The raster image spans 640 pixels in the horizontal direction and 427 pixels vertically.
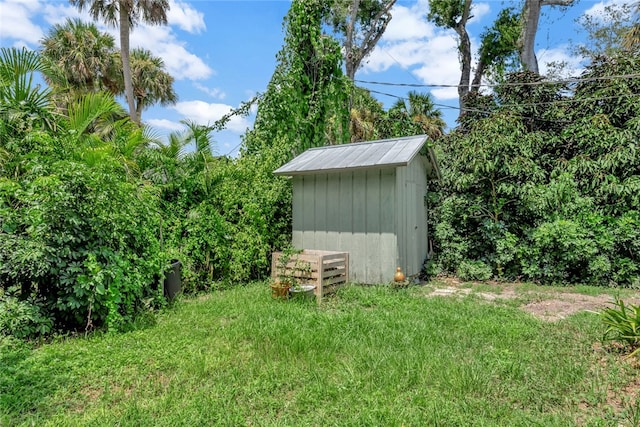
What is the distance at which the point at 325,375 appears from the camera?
9.84ft

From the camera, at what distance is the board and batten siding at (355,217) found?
6.39 meters

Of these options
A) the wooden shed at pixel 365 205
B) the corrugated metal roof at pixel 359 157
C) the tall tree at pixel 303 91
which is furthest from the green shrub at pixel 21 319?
the tall tree at pixel 303 91

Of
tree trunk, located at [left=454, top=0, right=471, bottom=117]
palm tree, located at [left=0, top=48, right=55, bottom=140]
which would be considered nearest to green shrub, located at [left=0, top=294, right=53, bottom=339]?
palm tree, located at [left=0, top=48, right=55, bottom=140]

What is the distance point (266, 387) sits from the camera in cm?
281

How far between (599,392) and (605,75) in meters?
7.50

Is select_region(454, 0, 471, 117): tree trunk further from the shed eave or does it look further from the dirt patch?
the shed eave

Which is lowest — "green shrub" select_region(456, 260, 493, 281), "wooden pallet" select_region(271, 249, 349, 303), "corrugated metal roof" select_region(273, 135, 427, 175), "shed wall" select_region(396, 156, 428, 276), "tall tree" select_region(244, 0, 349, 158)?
"green shrub" select_region(456, 260, 493, 281)

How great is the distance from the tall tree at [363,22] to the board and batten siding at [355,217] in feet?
36.7

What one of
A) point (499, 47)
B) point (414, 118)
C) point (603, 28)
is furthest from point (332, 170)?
point (603, 28)

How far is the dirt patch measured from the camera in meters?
5.04

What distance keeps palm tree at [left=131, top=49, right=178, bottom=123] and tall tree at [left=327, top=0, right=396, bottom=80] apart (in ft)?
28.8

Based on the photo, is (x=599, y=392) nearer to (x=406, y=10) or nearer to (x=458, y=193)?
(x=458, y=193)

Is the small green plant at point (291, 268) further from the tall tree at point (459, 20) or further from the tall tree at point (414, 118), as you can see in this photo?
the tall tree at point (459, 20)

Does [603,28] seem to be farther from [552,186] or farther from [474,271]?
[474,271]
